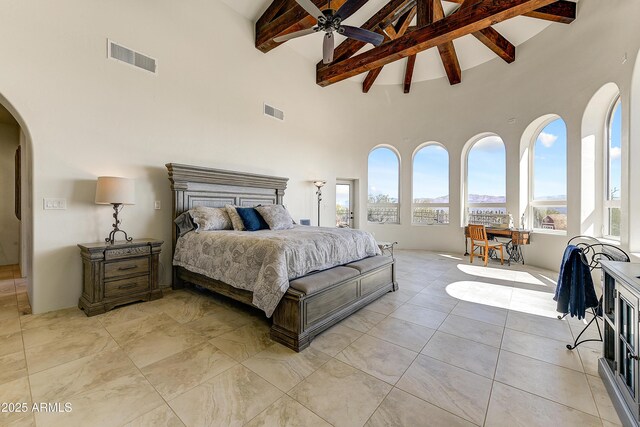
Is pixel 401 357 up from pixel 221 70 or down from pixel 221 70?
down

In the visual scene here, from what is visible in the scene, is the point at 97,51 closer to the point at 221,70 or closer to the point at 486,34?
the point at 221,70

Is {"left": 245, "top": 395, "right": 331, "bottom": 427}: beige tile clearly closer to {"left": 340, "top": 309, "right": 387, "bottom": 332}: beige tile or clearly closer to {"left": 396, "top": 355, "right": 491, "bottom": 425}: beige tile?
{"left": 396, "top": 355, "right": 491, "bottom": 425}: beige tile

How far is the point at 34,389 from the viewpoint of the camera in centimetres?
165

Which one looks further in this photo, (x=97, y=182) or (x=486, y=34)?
(x=486, y=34)

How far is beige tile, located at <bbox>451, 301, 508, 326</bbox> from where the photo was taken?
2695mm

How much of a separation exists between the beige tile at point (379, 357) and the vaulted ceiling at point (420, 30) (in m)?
3.74

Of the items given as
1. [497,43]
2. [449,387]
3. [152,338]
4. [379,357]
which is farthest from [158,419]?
[497,43]

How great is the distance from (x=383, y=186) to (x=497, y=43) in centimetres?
390

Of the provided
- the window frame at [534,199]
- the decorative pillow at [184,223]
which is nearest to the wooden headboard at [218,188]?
the decorative pillow at [184,223]

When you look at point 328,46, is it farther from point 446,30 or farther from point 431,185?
point 431,185

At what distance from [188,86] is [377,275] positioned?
387 cm

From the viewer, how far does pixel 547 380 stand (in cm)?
178

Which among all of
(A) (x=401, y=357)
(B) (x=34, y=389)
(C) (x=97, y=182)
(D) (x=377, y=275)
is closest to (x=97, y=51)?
(C) (x=97, y=182)

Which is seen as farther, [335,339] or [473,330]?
[473,330]
